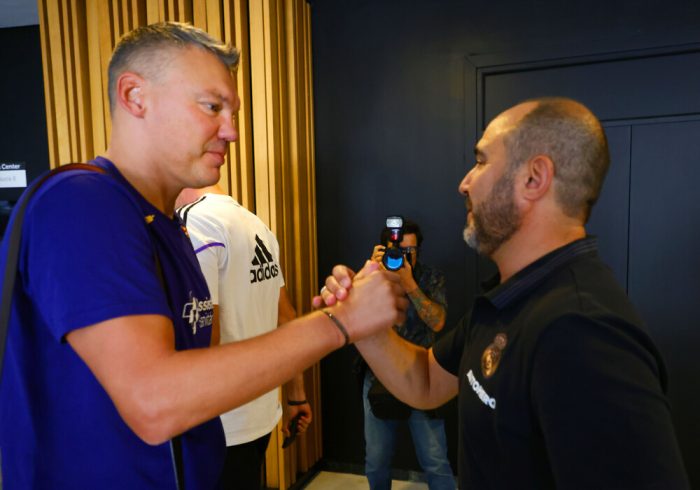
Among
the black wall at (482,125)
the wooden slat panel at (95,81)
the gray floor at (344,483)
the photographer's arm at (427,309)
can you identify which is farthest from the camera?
the gray floor at (344,483)

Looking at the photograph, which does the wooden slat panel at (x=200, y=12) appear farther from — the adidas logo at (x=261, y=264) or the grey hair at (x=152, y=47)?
the grey hair at (x=152, y=47)

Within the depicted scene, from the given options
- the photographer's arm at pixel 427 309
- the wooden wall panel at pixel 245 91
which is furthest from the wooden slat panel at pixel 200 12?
the photographer's arm at pixel 427 309

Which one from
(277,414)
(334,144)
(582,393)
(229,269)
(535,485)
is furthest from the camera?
(334,144)

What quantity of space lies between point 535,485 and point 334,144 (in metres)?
2.79

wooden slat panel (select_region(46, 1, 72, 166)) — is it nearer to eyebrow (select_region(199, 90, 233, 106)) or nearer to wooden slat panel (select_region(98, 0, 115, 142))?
wooden slat panel (select_region(98, 0, 115, 142))

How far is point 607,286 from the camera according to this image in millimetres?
1003

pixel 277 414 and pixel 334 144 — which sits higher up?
pixel 334 144

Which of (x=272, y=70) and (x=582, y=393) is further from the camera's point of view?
(x=272, y=70)

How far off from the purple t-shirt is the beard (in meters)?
0.79

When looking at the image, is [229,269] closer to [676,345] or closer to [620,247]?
[620,247]

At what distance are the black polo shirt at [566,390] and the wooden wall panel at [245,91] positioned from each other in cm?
206

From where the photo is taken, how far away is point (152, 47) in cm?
103

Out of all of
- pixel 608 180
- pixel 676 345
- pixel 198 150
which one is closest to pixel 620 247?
pixel 608 180

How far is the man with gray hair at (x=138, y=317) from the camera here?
2.54ft
